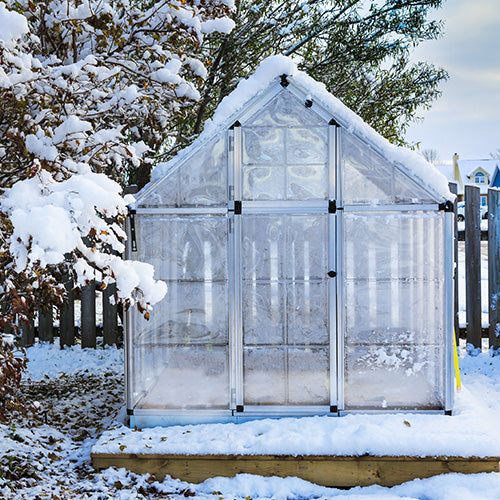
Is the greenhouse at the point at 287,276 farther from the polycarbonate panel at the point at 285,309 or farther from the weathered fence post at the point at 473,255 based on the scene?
the weathered fence post at the point at 473,255

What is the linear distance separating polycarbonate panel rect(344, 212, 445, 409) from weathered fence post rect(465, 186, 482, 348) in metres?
2.27

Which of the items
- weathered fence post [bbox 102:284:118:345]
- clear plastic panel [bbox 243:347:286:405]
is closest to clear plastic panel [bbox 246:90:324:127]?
clear plastic panel [bbox 243:347:286:405]

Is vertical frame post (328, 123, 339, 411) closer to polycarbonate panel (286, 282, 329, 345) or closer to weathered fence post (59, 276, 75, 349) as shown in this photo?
polycarbonate panel (286, 282, 329, 345)

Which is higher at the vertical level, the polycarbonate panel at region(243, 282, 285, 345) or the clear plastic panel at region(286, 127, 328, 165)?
the clear plastic panel at region(286, 127, 328, 165)

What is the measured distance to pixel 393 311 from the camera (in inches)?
157

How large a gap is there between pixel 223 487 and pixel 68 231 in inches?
85.3

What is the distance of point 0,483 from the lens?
10.8ft

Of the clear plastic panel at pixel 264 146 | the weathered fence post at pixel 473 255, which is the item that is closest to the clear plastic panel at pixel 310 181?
the clear plastic panel at pixel 264 146

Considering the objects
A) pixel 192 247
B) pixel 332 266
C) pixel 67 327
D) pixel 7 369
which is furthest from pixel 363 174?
pixel 67 327

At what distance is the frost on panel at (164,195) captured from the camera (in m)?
3.94

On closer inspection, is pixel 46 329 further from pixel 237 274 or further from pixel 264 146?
pixel 264 146

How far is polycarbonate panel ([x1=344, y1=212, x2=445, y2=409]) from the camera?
3.95m

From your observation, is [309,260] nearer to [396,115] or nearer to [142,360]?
[142,360]

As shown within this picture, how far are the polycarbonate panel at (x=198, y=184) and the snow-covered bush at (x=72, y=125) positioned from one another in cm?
41
